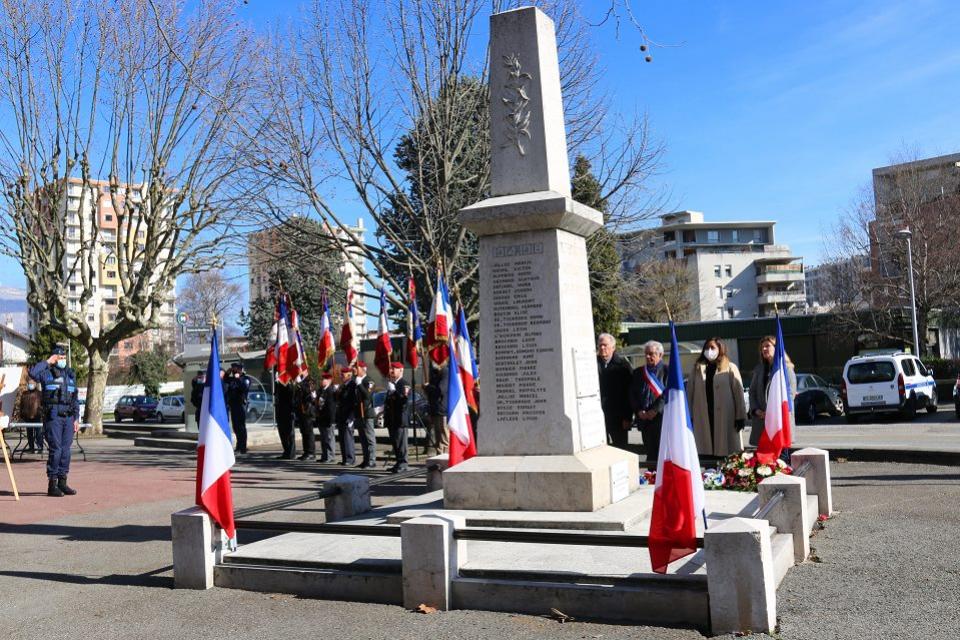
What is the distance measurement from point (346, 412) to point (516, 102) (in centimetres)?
894

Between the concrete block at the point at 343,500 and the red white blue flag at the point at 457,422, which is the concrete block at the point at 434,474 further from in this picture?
the concrete block at the point at 343,500

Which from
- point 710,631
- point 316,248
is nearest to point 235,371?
point 316,248

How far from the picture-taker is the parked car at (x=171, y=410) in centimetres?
5228

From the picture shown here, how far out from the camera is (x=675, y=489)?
6227 millimetres

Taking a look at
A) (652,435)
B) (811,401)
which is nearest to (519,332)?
(652,435)

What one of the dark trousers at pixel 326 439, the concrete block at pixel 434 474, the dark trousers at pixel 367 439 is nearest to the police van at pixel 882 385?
the dark trousers at pixel 326 439

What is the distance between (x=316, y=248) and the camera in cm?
2195

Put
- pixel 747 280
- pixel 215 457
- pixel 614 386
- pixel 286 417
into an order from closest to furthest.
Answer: pixel 215 457
pixel 614 386
pixel 286 417
pixel 747 280

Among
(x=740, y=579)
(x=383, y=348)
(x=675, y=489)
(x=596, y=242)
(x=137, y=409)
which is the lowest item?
(x=740, y=579)

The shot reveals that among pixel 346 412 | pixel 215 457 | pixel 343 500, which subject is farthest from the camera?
pixel 346 412

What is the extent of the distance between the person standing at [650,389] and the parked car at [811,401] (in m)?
→ 17.8

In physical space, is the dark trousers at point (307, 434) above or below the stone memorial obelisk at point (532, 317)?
below

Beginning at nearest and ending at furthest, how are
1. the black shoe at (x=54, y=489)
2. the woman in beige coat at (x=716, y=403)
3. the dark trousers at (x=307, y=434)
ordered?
the woman in beige coat at (x=716, y=403), the black shoe at (x=54, y=489), the dark trousers at (x=307, y=434)

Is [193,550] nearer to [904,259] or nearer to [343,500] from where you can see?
[343,500]
